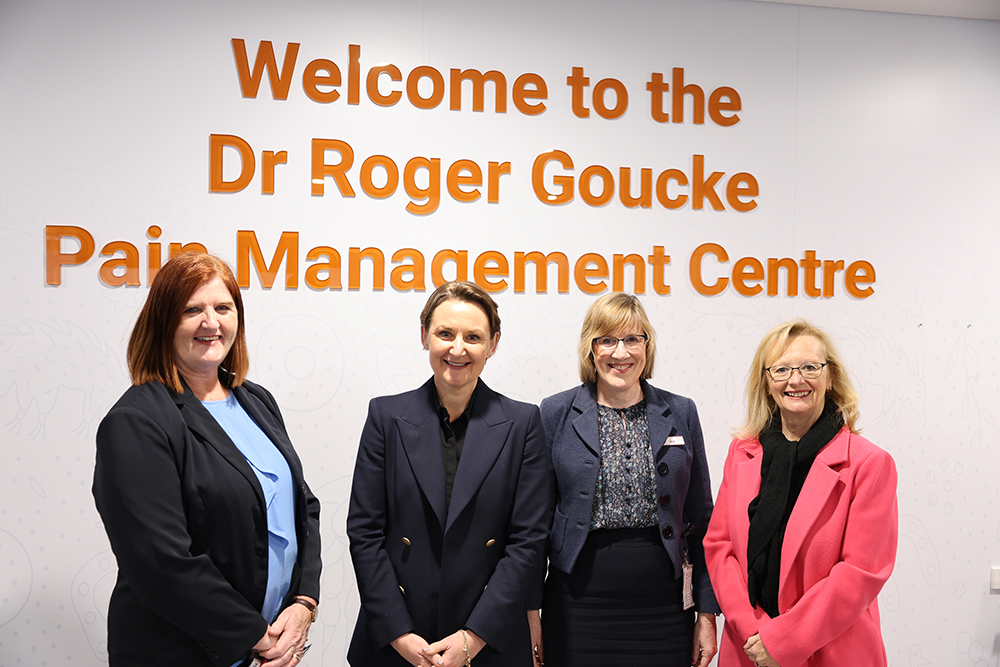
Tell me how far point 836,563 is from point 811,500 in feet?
0.67

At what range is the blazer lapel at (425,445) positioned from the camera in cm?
216

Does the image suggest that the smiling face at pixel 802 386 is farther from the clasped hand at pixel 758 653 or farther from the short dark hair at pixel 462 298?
the short dark hair at pixel 462 298

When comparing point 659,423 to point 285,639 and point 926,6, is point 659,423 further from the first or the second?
point 926,6

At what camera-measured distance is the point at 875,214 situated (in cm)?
367

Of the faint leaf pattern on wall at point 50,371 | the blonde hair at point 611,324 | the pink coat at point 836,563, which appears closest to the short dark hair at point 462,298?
the blonde hair at point 611,324

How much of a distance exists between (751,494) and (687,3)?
8.34 ft

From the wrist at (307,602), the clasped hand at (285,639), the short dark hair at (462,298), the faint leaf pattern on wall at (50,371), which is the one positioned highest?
the short dark hair at (462,298)

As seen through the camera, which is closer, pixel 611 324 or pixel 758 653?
pixel 758 653

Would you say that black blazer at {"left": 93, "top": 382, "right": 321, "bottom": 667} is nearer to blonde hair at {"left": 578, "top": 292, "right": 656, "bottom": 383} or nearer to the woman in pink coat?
blonde hair at {"left": 578, "top": 292, "right": 656, "bottom": 383}

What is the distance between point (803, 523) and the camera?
2.10m

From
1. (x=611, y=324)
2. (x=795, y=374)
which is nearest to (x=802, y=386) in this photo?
(x=795, y=374)

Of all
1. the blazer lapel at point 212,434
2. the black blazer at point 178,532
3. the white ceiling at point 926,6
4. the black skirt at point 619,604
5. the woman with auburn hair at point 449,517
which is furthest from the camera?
the white ceiling at point 926,6

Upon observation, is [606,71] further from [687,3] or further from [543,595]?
[543,595]

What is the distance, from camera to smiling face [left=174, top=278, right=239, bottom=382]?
6.45 feet
